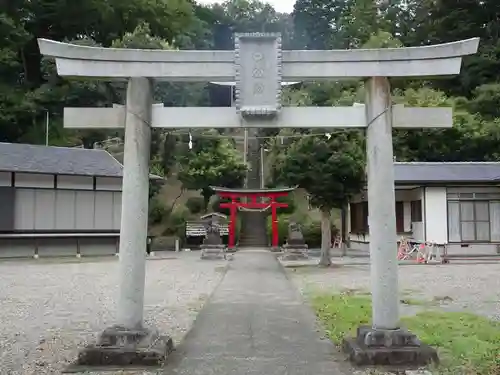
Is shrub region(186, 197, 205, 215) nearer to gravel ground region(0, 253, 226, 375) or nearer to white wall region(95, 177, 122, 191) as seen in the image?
white wall region(95, 177, 122, 191)

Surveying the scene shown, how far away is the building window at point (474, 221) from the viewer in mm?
22812

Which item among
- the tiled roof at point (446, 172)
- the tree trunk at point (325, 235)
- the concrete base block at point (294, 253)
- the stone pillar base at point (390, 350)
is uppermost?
the tiled roof at point (446, 172)

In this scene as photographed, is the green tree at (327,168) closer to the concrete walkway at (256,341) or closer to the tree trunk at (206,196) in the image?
the concrete walkway at (256,341)

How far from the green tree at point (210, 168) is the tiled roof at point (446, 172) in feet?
43.5

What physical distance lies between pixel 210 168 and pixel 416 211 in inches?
607

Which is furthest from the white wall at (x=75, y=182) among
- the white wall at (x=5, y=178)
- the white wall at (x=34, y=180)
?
the white wall at (x=5, y=178)

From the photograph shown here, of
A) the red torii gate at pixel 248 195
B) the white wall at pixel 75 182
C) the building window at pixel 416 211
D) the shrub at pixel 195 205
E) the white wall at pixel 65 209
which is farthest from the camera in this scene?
the shrub at pixel 195 205

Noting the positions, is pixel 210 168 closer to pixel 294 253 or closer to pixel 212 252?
pixel 212 252

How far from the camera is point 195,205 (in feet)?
124

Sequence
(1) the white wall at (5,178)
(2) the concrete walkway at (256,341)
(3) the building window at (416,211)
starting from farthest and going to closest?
(3) the building window at (416,211) < (1) the white wall at (5,178) < (2) the concrete walkway at (256,341)

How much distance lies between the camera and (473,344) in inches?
271

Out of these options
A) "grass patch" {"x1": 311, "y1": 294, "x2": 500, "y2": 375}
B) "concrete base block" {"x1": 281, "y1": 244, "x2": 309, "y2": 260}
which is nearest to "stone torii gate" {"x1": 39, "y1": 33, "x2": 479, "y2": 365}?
"grass patch" {"x1": 311, "y1": 294, "x2": 500, "y2": 375}

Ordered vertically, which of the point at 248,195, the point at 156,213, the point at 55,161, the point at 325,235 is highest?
the point at 55,161

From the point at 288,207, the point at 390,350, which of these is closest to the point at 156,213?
the point at 288,207
